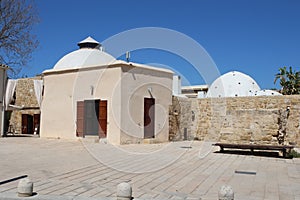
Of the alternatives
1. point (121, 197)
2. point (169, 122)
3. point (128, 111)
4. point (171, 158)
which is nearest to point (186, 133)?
point (169, 122)

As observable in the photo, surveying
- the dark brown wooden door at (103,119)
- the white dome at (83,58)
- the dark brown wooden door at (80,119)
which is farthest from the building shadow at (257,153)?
the white dome at (83,58)

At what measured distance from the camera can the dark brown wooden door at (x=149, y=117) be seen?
46.7 ft

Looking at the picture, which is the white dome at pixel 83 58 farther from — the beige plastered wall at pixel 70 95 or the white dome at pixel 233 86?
the white dome at pixel 233 86

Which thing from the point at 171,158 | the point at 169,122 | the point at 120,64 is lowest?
the point at 171,158

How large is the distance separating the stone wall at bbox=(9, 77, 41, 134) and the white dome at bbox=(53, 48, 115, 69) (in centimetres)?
214

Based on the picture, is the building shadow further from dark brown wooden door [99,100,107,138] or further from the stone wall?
the stone wall

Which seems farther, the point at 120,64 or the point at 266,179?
the point at 120,64

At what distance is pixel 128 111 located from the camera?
13383 millimetres

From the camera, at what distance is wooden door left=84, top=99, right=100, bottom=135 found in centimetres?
1393

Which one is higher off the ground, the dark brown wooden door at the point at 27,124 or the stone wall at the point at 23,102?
the stone wall at the point at 23,102

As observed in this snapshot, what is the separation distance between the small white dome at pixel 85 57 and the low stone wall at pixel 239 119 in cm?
552

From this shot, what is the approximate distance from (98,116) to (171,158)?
560cm

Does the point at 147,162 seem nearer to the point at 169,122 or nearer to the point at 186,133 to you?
the point at 169,122

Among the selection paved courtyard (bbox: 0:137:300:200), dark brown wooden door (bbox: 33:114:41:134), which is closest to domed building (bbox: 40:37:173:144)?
paved courtyard (bbox: 0:137:300:200)
